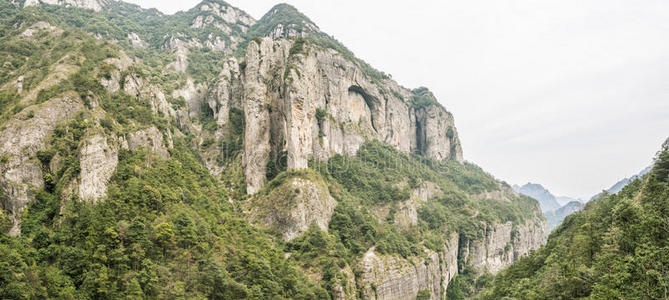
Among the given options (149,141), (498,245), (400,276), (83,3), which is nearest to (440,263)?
(400,276)

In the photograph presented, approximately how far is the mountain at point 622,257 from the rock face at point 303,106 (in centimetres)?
4854

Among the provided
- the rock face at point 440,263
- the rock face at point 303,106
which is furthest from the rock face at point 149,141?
the rock face at point 440,263

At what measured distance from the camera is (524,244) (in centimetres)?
12650

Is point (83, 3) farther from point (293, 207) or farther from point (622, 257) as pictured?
point (622, 257)

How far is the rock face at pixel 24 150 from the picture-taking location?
3519cm

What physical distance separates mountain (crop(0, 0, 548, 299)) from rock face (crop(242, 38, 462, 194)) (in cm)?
45

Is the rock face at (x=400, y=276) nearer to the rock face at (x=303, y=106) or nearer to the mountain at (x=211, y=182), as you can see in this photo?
the mountain at (x=211, y=182)

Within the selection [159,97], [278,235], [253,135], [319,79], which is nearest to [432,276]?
[278,235]

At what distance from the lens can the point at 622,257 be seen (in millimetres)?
30375

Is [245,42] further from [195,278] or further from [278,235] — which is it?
[195,278]

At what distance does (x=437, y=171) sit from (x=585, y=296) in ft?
357

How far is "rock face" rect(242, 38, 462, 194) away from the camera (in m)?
73.4

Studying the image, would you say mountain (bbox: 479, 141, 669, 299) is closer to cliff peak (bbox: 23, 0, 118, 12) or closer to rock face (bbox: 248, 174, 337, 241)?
rock face (bbox: 248, 174, 337, 241)

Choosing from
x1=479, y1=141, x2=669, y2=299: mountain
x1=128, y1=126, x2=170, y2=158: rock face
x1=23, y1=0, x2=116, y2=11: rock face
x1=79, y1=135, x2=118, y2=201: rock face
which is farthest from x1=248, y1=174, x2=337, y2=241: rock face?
x1=23, y1=0, x2=116, y2=11: rock face
